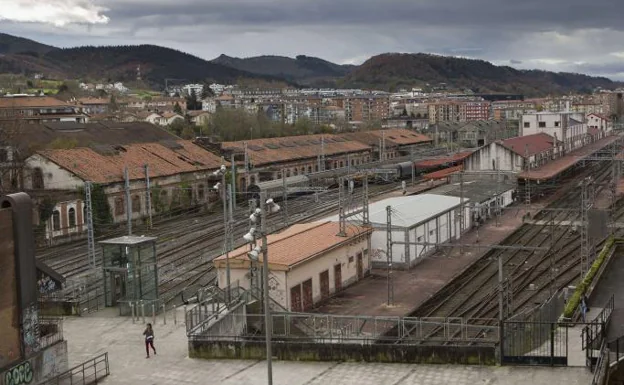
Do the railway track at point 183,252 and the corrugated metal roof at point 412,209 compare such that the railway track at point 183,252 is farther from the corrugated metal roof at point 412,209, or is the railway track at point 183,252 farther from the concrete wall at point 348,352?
the concrete wall at point 348,352

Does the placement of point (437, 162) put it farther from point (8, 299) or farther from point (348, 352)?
point (8, 299)

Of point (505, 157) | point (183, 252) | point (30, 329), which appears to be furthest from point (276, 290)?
point (505, 157)

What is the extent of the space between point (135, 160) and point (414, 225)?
2370cm

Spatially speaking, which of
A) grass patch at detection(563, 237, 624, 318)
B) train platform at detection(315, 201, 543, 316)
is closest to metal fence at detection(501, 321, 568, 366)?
grass patch at detection(563, 237, 624, 318)

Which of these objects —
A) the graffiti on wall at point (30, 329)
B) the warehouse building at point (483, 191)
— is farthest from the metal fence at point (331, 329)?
the warehouse building at point (483, 191)

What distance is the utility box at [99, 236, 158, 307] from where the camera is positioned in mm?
23516

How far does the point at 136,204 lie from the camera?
46156 millimetres

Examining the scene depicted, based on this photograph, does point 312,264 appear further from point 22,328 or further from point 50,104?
point 50,104

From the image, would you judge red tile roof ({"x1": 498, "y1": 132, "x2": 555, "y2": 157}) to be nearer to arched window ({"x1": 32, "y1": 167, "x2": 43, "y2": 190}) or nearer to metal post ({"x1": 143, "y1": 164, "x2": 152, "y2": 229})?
metal post ({"x1": 143, "y1": 164, "x2": 152, "y2": 229})

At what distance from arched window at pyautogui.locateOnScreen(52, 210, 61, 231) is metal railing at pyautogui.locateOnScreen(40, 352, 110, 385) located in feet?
77.8

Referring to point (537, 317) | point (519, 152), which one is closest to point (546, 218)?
point (519, 152)

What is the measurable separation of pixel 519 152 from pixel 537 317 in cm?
4303

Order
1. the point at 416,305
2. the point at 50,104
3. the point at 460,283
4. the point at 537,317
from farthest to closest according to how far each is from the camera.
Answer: the point at 50,104 < the point at 460,283 < the point at 416,305 < the point at 537,317

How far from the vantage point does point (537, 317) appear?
Result: 766 inches
